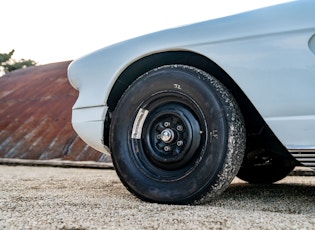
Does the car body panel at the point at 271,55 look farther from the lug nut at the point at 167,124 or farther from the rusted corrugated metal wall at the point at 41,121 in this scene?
the rusted corrugated metal wall at the point at 41,121

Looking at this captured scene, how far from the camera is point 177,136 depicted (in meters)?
2.25

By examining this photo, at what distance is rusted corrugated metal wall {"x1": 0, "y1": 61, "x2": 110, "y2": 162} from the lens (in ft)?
21.4

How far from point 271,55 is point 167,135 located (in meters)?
0.64

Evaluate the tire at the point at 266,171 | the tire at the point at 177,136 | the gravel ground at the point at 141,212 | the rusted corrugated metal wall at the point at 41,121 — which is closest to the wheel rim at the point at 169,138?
the tire at the point at 177,136

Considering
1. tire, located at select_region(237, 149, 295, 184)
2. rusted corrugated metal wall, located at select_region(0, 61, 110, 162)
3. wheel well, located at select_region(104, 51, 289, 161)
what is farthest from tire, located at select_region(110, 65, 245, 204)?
rusted corrugated metal wall, located at select_region(0, 61, 110, 162)

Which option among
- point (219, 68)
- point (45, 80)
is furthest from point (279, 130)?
point (45, 80)

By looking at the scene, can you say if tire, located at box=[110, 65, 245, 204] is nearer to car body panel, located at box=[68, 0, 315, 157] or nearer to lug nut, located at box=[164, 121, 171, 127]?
lug nut, located at box=[164, 121, 171, 127]

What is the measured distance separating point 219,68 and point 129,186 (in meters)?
0.78

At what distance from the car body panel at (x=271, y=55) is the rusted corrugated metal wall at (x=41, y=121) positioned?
13.0 feet

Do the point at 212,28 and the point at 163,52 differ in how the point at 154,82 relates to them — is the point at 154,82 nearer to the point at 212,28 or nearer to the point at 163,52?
the point at 163,52

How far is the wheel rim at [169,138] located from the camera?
7.23ft

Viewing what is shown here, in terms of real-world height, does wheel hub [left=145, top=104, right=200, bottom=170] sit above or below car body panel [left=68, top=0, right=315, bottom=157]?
below

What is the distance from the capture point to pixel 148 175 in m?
2.30

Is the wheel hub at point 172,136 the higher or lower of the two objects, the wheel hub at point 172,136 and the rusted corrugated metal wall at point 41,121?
the higher
